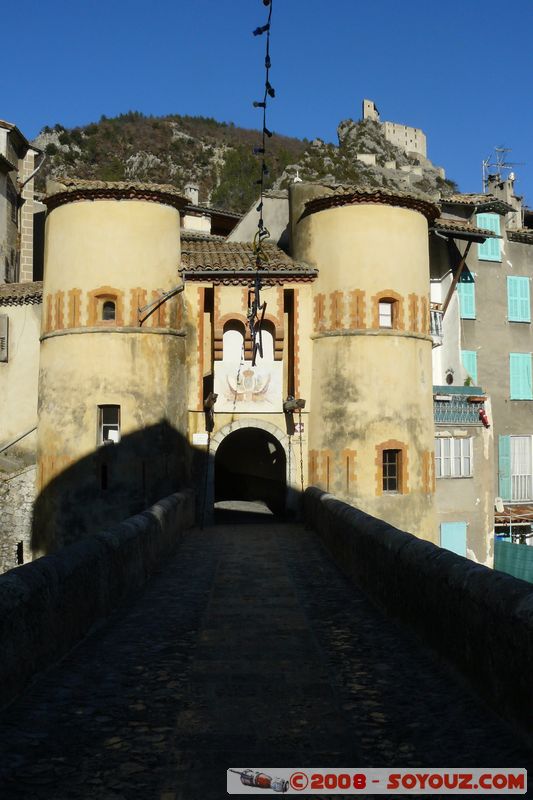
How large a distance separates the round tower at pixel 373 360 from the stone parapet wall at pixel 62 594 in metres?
11.2

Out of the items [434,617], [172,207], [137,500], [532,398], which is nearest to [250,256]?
[172,207]

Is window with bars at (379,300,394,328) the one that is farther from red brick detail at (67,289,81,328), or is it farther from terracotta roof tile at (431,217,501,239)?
red brick detail at (67,289,81,328)

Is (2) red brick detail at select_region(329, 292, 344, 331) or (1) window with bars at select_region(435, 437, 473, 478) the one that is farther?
(1) window with bars at select_region(435, 437, 473, 478)

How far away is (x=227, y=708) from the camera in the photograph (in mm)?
5652

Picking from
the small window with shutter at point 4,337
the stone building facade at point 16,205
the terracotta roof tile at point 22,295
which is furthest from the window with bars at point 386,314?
the stone building facade at point 16,205

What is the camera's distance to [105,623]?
870 cm

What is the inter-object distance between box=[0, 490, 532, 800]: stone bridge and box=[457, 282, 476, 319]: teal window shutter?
2102 centimetres

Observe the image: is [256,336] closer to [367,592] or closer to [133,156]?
[367,592]

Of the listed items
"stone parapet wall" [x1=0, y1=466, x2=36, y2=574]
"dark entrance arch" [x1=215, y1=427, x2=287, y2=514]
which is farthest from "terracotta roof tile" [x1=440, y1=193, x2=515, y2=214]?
"stone parapet wall" [x1=0, y1=466, x2=36, y2=574]

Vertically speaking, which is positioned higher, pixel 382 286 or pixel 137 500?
pixel 382 286

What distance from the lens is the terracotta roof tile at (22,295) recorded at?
25984 mm

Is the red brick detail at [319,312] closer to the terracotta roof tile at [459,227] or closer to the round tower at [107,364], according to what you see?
the round tower at [107,364]

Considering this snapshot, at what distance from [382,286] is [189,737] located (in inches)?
753

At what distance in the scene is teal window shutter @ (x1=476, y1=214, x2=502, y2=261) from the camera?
101 ft
